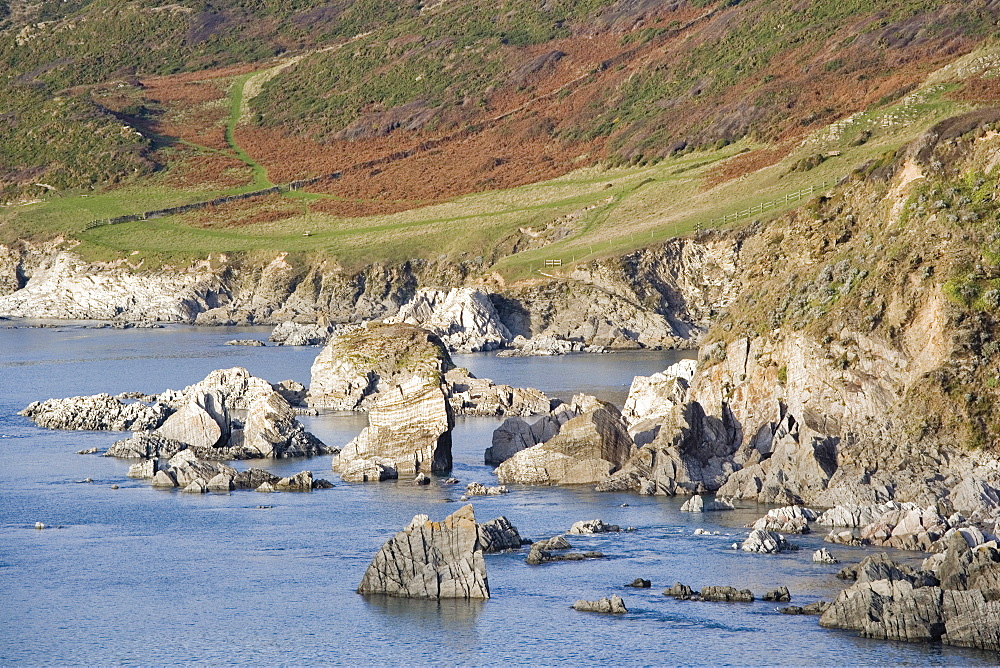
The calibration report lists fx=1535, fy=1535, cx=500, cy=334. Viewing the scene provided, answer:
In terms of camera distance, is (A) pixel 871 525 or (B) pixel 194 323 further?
(B) pixel 194 323

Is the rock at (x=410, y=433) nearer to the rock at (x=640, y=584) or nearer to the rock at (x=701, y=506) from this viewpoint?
the rock at (x=701, y=506)

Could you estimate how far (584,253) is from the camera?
127 metres

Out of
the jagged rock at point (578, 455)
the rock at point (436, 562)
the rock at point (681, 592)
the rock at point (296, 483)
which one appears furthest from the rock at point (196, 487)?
the rock at point (681, 592)

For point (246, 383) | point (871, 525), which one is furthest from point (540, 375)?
point (871, 525)

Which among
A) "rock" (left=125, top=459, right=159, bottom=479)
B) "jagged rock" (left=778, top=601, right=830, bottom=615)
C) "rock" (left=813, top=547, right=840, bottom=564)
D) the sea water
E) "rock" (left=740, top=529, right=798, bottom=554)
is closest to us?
the sea water

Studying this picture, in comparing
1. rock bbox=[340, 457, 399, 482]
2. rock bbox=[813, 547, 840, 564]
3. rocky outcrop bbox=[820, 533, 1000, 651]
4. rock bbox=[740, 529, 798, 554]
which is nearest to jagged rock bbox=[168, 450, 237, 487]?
rock bbox=[340, 457, 399, 482]

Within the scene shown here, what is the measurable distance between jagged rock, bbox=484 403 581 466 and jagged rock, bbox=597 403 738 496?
5375mm

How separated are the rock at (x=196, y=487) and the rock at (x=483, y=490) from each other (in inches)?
369

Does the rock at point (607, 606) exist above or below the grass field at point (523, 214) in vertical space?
below

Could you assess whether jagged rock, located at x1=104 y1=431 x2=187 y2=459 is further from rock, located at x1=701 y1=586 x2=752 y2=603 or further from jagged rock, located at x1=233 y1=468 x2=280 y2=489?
rock, located at x1=701 y1=586 x2=752 y2=603

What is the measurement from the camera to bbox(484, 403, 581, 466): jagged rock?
57344 millimetres

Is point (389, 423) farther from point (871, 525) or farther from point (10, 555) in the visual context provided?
point (871, 525)

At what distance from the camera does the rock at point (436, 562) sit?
37.3 m

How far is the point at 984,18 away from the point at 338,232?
224 feet
